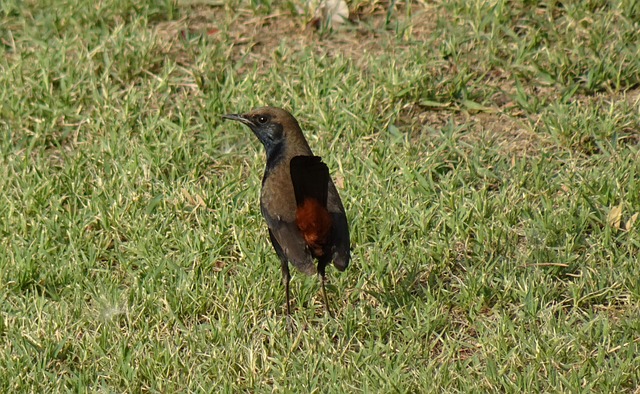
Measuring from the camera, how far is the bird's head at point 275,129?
654 centimetres

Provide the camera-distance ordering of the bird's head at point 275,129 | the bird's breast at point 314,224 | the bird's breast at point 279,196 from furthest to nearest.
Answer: the bird's head at point 275,129
the bird's breast at point 279,196
the bird's breast at point 314,224

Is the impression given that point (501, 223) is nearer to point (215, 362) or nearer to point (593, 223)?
point (593, 223)

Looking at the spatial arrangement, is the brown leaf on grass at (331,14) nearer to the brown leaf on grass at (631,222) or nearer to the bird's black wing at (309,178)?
the brown leaf on grass at (631,222)

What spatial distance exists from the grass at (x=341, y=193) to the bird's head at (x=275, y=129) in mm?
511

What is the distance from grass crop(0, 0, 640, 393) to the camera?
576cm

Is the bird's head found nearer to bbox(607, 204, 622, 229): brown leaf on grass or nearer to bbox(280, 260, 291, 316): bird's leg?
bbox(280, 260, 291, 316): bird's leg

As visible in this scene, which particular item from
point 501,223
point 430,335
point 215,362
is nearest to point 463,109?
point 501,223

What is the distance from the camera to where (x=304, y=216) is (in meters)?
5.73

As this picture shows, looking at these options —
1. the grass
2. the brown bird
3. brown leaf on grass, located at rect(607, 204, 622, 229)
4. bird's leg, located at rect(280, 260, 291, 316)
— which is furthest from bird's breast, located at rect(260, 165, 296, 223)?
brown leaf on grass, located at rect(607, 204, 622, 229)

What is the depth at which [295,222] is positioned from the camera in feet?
19.2

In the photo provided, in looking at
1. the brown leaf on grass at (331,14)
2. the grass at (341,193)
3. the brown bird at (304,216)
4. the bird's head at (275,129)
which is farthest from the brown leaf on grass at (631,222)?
the brown leaf on grass at (331,14)

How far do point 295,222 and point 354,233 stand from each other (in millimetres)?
900

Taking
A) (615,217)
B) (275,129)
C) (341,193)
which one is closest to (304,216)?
(275,129)

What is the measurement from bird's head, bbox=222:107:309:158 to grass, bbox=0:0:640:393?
0.51m
